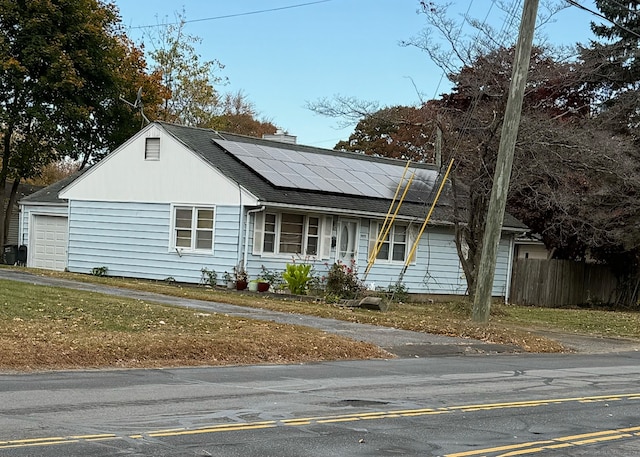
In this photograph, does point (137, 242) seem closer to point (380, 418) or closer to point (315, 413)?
point (315, 413)

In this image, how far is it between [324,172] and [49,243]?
11533 millimetres

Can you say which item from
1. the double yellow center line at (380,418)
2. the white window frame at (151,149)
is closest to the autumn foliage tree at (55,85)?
the white window frame at (151,149)

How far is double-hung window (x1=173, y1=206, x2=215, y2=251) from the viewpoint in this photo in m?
26.9

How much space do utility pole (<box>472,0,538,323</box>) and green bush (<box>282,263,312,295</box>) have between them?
6510 millimetres

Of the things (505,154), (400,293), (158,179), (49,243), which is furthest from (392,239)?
(49,243)

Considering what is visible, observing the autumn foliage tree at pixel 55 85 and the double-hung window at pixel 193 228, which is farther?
the autumn foliage tree at pixel 55 85

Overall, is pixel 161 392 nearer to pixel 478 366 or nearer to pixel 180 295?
pixel 478 366

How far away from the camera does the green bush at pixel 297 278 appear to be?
2530cm

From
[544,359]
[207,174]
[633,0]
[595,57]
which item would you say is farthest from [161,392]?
[633,0]

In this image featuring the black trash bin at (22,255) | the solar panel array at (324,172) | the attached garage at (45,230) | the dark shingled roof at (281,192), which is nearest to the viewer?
the dark shingled roof at (281,192)

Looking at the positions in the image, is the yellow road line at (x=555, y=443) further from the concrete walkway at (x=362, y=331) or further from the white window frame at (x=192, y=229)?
the white window frame at (x=192, y=229)

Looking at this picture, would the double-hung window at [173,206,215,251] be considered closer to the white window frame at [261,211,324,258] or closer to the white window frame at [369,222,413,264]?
the white window frame at [261,211,324,258]

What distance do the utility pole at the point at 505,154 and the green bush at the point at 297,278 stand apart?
651cm

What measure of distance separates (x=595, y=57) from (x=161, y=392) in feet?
99.4
